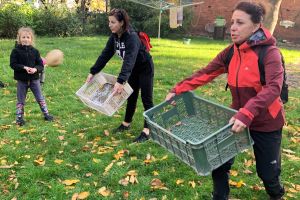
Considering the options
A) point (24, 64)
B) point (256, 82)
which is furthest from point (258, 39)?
point (24, 64)

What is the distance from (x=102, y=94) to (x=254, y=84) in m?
2.72

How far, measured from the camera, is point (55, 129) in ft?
20.3

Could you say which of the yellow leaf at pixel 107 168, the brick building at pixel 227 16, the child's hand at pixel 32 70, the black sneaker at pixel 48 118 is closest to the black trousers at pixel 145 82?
the yellow leaf at pixel 107 168

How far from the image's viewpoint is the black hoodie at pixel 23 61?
6.11 metres

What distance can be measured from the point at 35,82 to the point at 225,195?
12.6 ft

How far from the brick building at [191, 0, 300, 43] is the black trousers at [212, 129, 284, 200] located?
20555mm

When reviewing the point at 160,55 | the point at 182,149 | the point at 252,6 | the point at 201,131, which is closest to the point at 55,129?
the point at 201,131

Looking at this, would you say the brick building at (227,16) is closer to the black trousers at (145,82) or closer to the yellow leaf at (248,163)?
the black trousers at (145,82)

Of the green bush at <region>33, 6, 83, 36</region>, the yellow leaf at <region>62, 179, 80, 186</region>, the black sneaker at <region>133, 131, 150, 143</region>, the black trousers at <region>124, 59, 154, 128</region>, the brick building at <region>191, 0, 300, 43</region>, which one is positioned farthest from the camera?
the brick building at <region>191, 0, 300, 43</region>

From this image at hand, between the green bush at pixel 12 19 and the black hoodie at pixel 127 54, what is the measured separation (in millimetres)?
14365

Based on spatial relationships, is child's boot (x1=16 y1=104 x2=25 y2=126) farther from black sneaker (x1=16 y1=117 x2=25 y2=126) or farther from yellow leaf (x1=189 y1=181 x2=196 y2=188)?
yellow leaf (x1=189 y1=181 x2=196 y2=188)

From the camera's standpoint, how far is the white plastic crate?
5.18m

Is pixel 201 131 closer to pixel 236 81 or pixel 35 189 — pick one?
pixel 236 81

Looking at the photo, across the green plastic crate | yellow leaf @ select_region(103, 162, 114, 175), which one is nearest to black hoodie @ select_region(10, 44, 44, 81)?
yellow leaf @ select_region(103, 162, 114, 175)
